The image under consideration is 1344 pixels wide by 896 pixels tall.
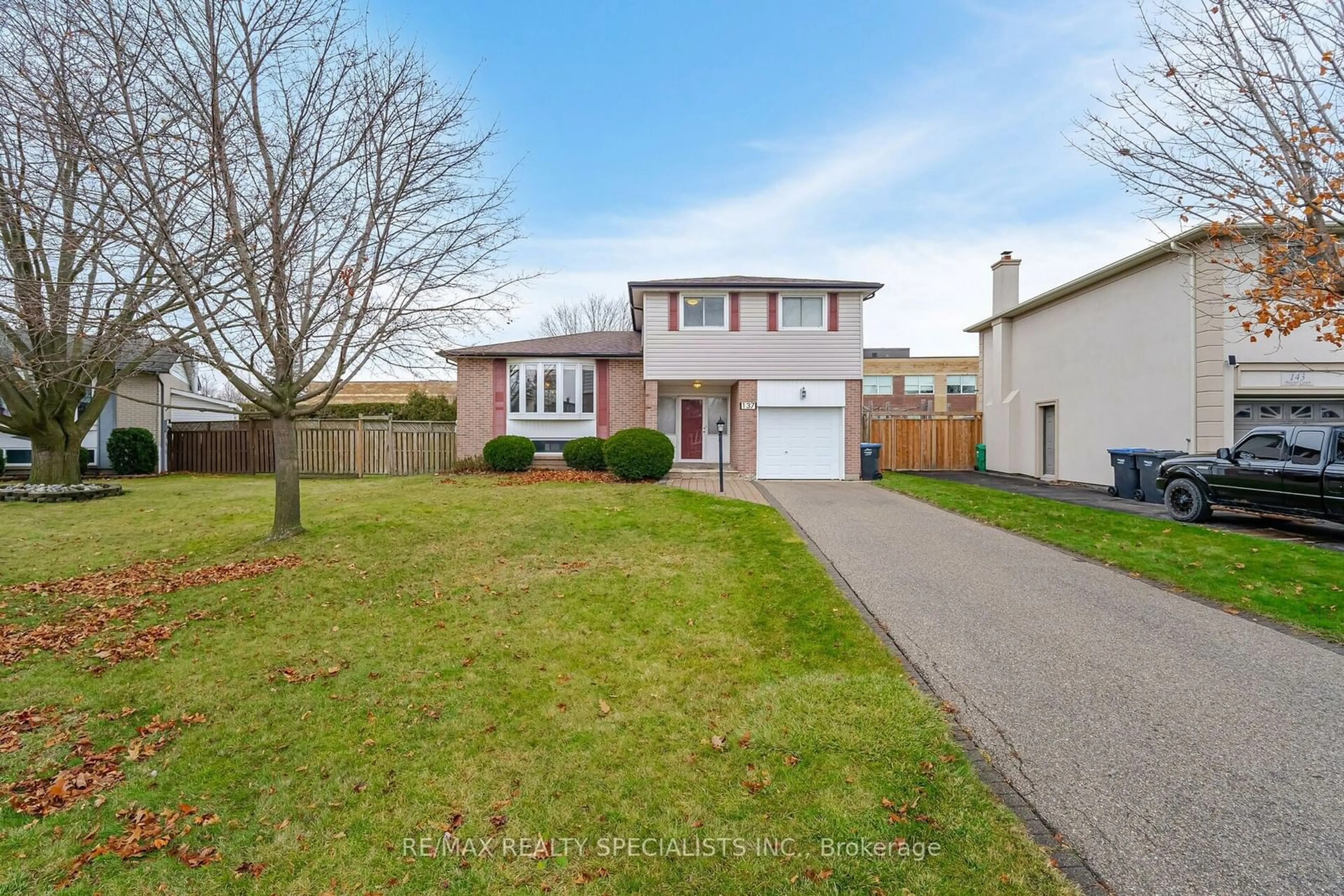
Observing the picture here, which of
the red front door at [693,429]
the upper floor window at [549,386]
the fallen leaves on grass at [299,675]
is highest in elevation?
the upper floor window at [549,386]

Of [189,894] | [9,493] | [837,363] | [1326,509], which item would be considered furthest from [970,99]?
[9,493]

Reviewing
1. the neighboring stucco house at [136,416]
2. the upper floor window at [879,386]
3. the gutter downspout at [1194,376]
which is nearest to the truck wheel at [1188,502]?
the gutter downspout at [1194,376]

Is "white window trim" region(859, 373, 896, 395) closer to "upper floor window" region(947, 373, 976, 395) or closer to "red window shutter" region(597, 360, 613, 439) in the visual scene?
"upper floor window" region(947, 373, 976, 395)

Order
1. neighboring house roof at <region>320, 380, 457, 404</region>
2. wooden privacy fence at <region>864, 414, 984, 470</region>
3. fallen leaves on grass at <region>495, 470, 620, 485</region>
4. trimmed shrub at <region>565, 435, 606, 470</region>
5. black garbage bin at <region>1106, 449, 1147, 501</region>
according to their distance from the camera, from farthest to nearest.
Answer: neighboring house roof at <region>320, 380, 457, 404</region>, wooden privacy fence at <region>864, 414, 984, 470</region>, trimmed shrub at <region>565, 435, 606, 470</region>, fallen leaves on grass at <region>495, 470, 620, 485</region>, black garbage bin at <region>1106, 449, 1147, 501</region>

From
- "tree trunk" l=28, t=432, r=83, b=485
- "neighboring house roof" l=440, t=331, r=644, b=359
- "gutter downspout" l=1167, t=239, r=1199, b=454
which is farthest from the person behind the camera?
"neighboring house roof" l=440, t=331, r=644, b=359

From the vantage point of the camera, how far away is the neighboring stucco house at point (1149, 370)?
41.3 feet

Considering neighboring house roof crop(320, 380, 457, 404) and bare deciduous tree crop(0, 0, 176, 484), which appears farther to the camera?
neighboring house roof crop(320, 380, 457, 404)

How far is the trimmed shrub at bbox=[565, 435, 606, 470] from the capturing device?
16219mm

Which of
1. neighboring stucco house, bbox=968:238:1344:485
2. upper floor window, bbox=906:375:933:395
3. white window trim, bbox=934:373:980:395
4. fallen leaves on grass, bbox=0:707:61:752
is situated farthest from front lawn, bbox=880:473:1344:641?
white window trim, bbox=934:373:980:395

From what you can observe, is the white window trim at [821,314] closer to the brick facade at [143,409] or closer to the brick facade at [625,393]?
the brick facade at [625,393]

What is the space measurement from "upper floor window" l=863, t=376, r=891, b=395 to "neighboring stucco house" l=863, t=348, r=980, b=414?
0.08 feet

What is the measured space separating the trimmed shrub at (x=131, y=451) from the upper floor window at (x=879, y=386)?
130 feet

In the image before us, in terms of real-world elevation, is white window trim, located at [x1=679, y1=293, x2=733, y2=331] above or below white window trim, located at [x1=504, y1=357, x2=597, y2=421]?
above

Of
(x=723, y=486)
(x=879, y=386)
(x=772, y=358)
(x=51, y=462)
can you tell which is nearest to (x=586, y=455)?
(x=723, y=486)
